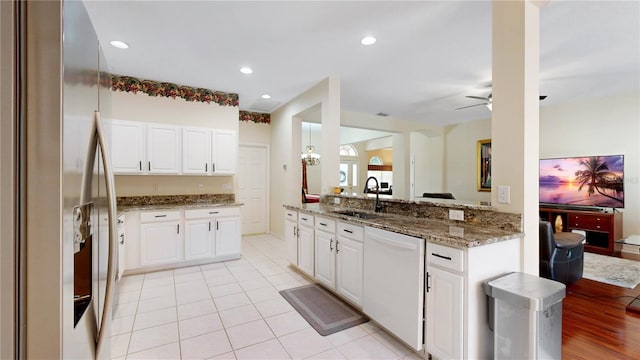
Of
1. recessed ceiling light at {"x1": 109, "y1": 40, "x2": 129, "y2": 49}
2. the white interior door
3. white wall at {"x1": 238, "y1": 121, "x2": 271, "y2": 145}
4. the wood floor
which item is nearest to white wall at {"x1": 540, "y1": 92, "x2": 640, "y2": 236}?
the wood floor

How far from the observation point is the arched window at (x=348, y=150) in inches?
460

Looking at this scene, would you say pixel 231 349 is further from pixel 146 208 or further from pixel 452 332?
pixel 146 208

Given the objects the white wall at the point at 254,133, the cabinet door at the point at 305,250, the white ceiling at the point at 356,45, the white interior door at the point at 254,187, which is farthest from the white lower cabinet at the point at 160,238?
the white wall at the point at 254,133

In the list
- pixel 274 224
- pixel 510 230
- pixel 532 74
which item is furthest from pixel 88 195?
pixel 274 224

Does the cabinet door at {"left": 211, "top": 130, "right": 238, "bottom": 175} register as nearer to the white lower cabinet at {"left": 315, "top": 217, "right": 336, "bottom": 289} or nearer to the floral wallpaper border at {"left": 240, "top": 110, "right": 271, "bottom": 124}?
the floral wallpaper border at {"left": 240, "top": 110, "right": 271, "bottom": 124}

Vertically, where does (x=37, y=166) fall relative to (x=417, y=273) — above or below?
above

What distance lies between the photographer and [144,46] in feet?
10.5

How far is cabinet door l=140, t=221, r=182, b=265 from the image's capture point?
3.83m

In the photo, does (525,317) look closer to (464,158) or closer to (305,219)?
(305,219)

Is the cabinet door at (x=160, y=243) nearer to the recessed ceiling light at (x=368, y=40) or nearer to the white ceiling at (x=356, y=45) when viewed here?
the white ceiling at (x=356, y=45)

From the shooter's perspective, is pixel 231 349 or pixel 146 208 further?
pixel 146 208

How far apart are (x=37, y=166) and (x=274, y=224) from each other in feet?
18.4

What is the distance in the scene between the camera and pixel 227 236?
14.4 ft

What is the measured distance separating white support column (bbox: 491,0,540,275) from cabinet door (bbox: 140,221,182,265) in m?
3.91
